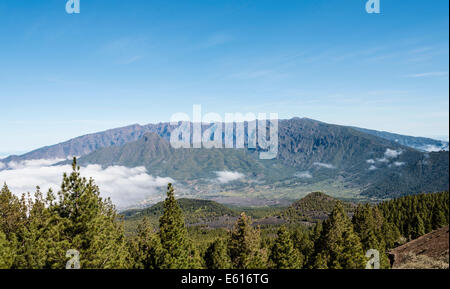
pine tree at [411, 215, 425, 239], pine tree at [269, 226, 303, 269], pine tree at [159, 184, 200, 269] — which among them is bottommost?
pine tree at [411, 215, 425, 239]

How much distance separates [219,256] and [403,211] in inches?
4598

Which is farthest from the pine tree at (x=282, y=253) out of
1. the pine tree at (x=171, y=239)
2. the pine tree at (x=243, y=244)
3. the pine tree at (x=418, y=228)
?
the pine tree at (x=418, y=228)

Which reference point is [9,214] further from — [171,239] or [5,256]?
[171,239]

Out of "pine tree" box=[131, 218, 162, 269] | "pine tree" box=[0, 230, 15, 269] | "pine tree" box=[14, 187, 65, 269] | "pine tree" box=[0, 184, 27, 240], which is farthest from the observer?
"pine tree" box=[0, 184, 27, 240]

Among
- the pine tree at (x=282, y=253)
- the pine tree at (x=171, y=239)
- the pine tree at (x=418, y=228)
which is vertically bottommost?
the pine tree at (x=418, y=228)

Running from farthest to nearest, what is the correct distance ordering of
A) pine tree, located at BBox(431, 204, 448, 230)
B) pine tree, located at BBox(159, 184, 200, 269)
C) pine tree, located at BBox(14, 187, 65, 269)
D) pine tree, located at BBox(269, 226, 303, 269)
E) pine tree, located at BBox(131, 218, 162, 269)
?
Answer: 1. pine tree, located at BBox(431, 204, 448, 230)
2. pine tree, located at BBox(269, 226, 303, 269)
3. pine tree, located at BBox(131, 218, 162, 269)
4. pine tree, located at BBox(159, 184, 200, 269)
5. pine tree, located at BBox(14, 187, 65, 269)

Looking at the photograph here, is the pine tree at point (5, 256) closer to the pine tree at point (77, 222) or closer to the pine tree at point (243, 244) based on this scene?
the pine tree at point (77, 222)

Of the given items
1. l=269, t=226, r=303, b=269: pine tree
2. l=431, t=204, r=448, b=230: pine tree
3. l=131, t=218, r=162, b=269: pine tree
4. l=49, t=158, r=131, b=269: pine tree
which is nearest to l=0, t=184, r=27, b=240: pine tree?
l=131, t=218, r=162, b=269: pine tree

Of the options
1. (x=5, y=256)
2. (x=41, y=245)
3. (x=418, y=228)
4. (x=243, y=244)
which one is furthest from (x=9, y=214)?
(x=418, y=228)

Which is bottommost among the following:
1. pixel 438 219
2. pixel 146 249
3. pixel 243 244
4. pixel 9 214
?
pixel 438 219

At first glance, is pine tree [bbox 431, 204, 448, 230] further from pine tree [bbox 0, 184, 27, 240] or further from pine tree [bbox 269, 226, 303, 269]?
pine tree [bbox 0, 184, 27, 240]
